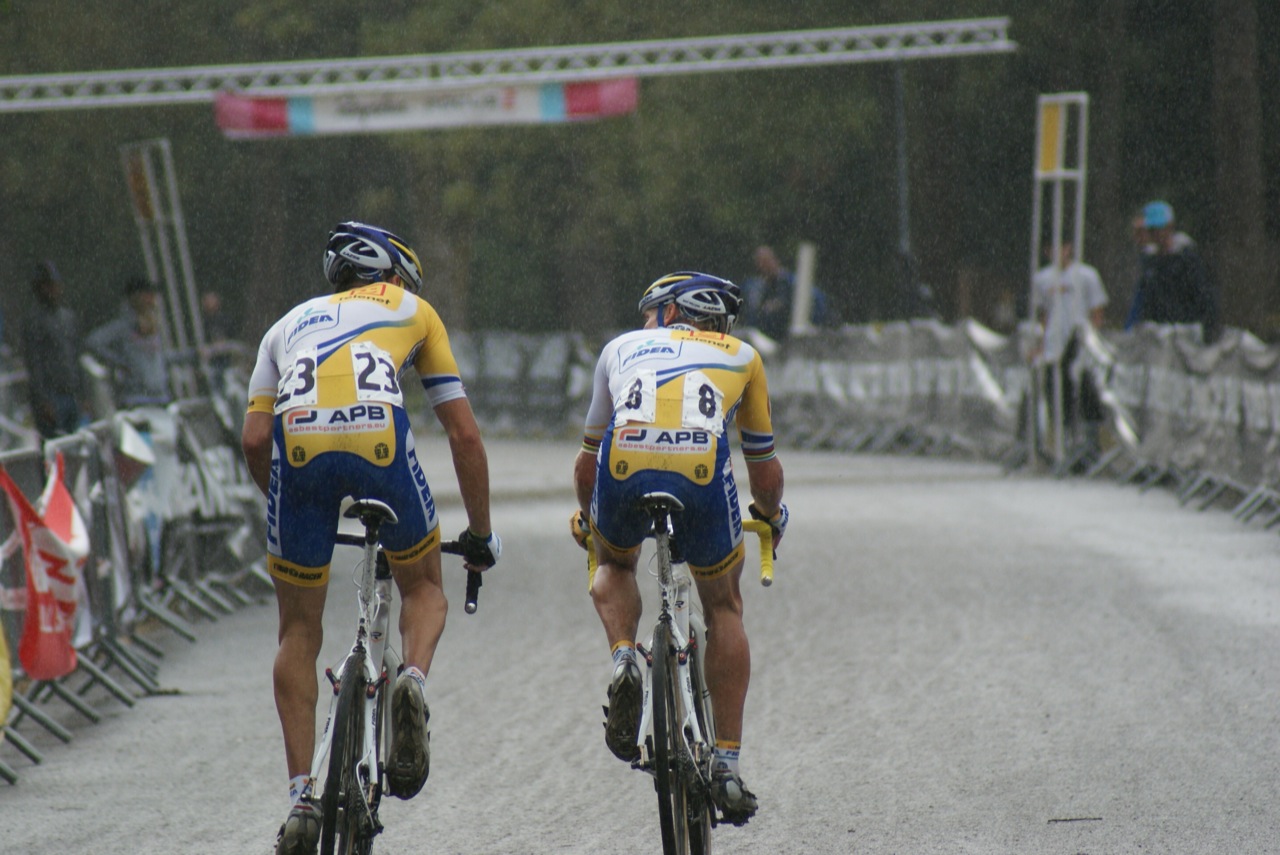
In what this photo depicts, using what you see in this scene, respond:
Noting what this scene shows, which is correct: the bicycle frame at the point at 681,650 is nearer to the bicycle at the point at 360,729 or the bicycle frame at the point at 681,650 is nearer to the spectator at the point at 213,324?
the bicycle at the point at 360,729

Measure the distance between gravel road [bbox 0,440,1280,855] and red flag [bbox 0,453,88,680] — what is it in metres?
0.39

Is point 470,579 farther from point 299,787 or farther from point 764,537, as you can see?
point 764,537

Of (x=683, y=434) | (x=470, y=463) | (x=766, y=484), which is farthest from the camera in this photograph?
(x=766, y=484)

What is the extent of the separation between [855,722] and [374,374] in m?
3.26

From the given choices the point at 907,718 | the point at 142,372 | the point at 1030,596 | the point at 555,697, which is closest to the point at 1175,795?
the point at 907,718

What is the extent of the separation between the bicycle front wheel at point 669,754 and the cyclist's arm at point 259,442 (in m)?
1.32

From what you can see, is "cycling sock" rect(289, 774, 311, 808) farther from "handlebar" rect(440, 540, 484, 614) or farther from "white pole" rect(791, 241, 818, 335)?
"white pole" rect(791, 241, 818, 335)

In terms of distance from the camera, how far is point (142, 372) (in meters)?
15.0

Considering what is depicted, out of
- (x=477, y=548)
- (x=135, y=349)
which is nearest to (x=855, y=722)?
(x=477, y=548)

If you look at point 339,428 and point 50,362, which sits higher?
point 339,428

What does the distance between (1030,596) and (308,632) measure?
6424 mm

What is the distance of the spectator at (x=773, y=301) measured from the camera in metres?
23.9

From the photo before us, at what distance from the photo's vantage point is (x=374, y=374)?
537 cm

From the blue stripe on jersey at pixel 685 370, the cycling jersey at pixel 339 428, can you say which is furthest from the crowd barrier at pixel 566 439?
the blue stripe on jersey at pixel 685 370
